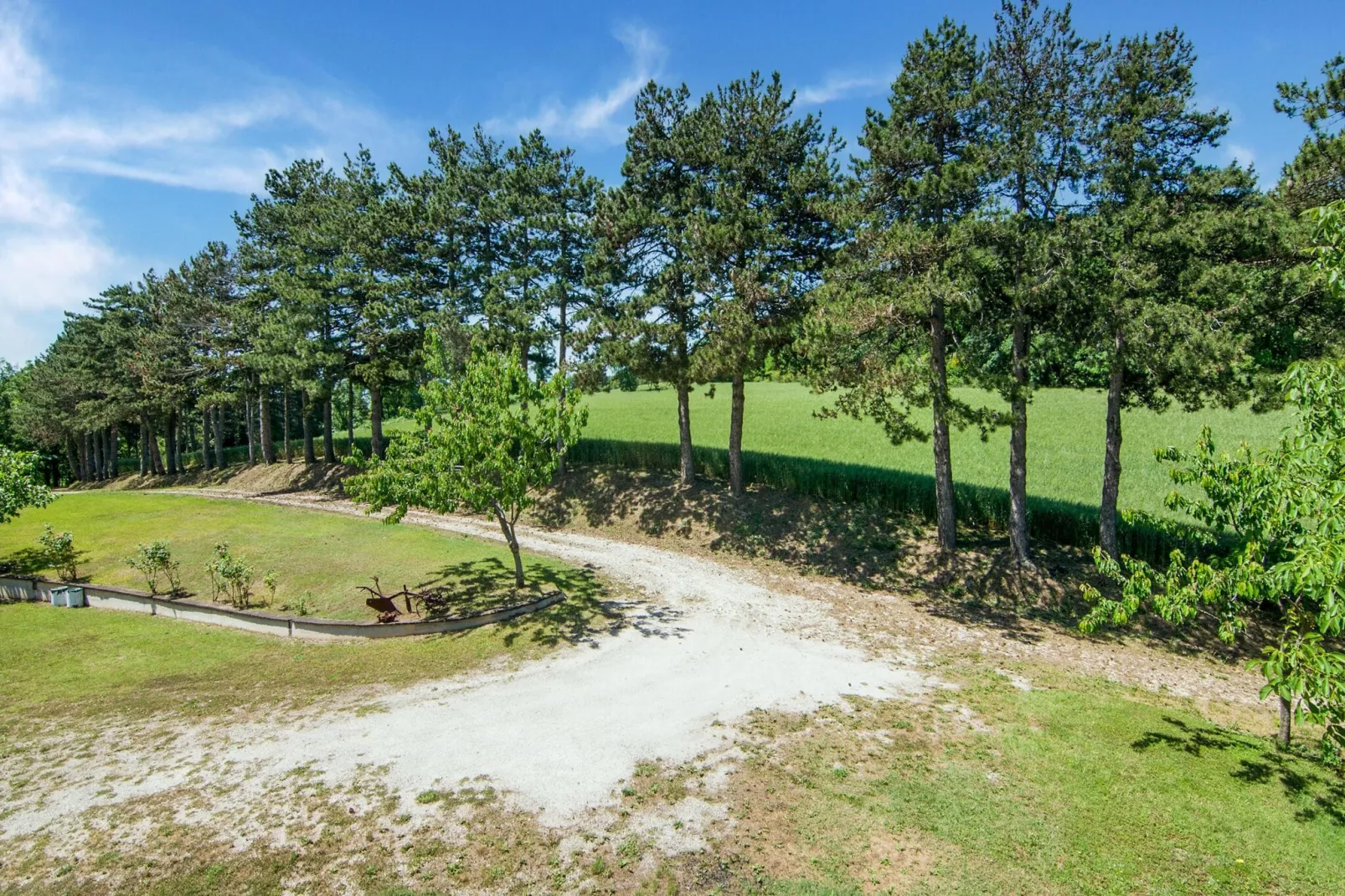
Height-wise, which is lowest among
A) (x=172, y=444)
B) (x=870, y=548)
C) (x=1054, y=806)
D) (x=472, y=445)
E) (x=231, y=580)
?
(x=1054, y=806)

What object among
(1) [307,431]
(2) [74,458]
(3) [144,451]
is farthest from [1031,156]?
(2) [74,458]

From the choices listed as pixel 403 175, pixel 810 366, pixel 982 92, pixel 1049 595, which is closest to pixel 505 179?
pixel 403 175

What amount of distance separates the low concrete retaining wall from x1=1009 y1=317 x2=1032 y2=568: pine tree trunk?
47.9 ft

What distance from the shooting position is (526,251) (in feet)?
102

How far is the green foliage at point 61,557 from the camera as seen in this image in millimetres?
21594

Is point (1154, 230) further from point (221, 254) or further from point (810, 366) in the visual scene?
point (221, 254)

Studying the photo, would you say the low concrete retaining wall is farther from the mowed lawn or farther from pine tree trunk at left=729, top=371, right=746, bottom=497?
the mowed lawn

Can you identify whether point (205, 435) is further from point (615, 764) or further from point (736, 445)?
point (615, 764)

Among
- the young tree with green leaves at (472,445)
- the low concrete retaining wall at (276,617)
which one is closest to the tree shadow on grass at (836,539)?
the low concrete retaining wall at (276,617)

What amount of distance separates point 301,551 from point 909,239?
22.9 meters

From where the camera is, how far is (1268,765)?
10062mm

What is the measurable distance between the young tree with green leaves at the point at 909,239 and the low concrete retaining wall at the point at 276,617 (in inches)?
446

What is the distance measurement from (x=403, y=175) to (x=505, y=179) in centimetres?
713

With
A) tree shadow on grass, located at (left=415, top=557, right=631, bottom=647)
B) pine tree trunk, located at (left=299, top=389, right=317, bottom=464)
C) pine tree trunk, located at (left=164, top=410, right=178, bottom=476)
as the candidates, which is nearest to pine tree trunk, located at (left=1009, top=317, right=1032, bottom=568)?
tree shadow on grass, located at (left=415, top=557, right=631, bottom=647)
